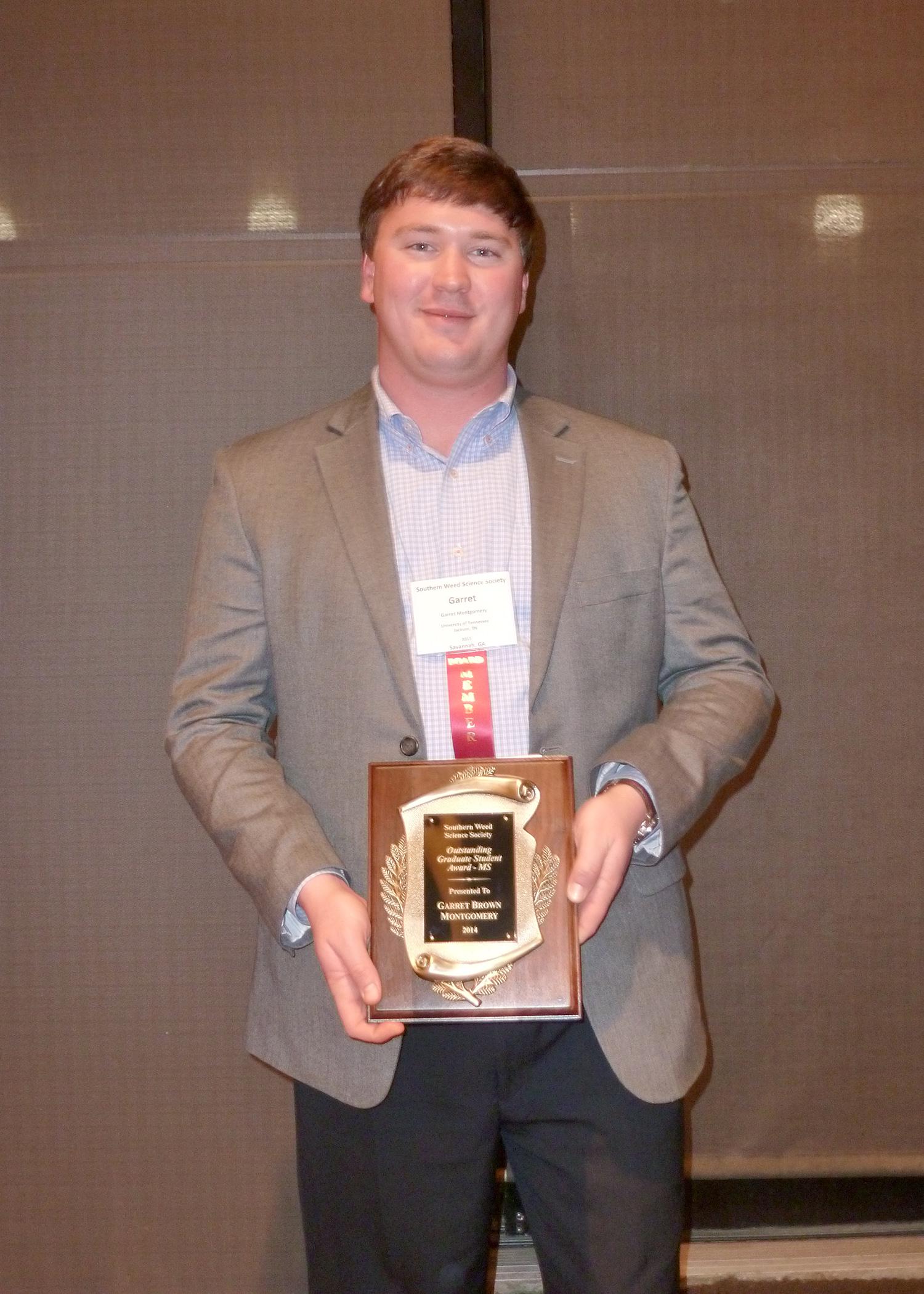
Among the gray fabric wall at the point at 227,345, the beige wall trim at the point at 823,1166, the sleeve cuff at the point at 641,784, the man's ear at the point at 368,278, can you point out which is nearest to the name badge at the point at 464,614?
the sleeve cuff at the point at 641,784

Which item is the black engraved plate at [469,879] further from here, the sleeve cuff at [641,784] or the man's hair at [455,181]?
the man's hair at [455,181]

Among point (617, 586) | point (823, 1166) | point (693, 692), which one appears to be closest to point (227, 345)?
point (617, 586)

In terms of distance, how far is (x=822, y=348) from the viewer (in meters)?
2.29

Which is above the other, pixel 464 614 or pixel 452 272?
pixel 452 272

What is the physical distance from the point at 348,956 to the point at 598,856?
295mm

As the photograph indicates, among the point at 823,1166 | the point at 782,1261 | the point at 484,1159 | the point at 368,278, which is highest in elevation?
the point at 368,278

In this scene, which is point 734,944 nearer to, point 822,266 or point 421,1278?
point 421,1278

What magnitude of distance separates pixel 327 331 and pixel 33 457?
631mm

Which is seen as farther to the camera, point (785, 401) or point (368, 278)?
point (785, 401)

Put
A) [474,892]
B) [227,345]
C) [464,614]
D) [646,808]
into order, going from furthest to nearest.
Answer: [227,345] < [464,614] < [646,808] < [474,892]

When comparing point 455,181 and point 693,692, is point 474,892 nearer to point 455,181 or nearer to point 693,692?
point 693,692

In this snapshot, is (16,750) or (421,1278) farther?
(16,750)

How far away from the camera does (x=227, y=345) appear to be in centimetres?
226

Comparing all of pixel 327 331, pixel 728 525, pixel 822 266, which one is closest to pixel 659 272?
pixel 822 266
